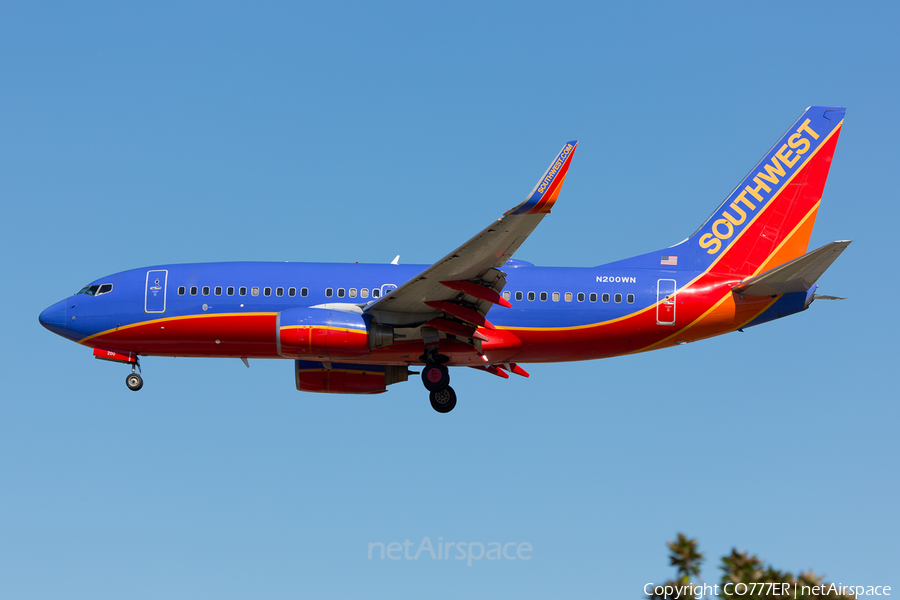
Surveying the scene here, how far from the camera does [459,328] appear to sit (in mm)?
32031

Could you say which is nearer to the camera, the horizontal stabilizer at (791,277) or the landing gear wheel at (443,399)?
the horizontal stabilizer at (791,277)

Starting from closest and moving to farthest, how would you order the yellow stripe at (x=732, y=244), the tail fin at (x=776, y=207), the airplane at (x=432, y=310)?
the airplane at (x=432, y=310) → the yellow stripe at (x=732, y=244) → the tail fin at (x=776, y=207)

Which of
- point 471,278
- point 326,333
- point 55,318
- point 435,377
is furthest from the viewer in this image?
point 55,318

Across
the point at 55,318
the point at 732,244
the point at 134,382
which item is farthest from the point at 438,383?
the point at 55,318

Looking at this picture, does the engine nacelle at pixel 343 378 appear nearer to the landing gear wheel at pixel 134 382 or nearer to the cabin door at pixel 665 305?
the landing gear wheel at pixel 134 382

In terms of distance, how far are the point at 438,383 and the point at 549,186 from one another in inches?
371

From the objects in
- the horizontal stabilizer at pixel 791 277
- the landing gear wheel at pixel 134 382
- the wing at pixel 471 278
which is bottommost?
the landing gear wheel at pixel 134 382

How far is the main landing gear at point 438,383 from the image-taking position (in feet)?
108

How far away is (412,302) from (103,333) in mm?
10391

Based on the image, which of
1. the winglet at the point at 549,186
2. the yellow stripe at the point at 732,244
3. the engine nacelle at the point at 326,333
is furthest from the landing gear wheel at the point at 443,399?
the winglet at the point at 549,186

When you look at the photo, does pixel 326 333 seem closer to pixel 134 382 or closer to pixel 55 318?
pixel 134 382

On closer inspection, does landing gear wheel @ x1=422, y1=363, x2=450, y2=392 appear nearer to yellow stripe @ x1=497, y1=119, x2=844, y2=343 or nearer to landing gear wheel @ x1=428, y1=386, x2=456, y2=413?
landing gear wheel @ x1=428, y1=386, x2=456, y2=413

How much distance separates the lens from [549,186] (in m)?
25.7

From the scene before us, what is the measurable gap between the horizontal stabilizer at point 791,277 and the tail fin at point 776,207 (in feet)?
5.53
